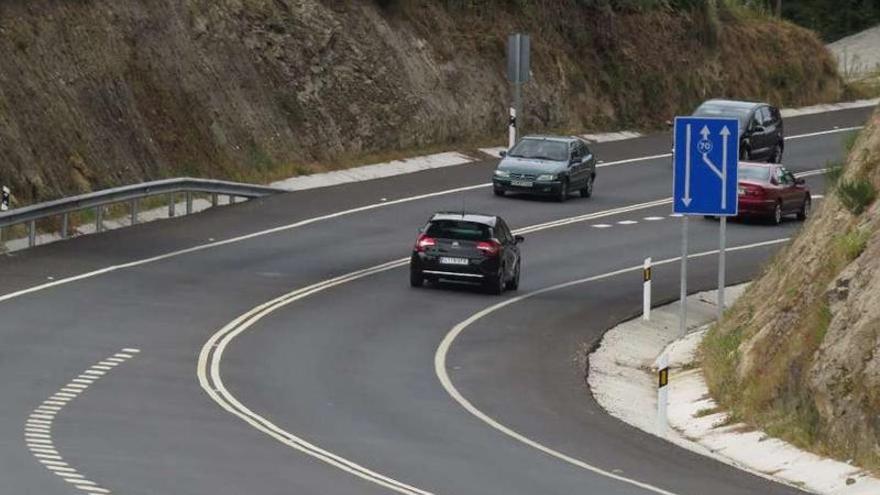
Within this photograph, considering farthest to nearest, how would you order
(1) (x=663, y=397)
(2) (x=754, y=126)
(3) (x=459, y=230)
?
(2) (x=754, y=126) → (3) (x=459, y=230) → (1) (x=663, y=397)

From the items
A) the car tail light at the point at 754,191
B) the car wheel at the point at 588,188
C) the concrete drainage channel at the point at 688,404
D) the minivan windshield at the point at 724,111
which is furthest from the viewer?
the minivan windshield at the point at 724,111

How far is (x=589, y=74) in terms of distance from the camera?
61.8m

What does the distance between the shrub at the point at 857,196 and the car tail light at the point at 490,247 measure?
852 centimetres

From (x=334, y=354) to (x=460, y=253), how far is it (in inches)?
277

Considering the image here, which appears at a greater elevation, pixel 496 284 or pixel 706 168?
pixel 706 168

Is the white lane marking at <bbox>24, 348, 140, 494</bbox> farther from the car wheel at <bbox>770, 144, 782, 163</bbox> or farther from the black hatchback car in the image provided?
the car wheel at <bbox>770, 144, 782, 163</bbox>

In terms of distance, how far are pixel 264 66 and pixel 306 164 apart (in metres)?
2.76

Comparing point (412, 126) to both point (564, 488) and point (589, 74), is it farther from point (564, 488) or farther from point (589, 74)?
point (564, 488)

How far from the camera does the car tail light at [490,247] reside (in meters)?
36.4

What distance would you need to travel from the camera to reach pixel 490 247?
1437 inches

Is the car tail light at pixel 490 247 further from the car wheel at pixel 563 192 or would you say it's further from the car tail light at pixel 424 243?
the car wheel at pixel 563 192

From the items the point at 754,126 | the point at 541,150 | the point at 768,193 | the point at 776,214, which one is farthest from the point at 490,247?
the point at 754,126

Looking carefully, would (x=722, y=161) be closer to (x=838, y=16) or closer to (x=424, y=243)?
(x=424, y=243)

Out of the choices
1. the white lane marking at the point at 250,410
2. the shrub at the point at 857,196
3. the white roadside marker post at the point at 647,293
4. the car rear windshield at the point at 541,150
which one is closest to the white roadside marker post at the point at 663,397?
the shrub at the point at 857,196
